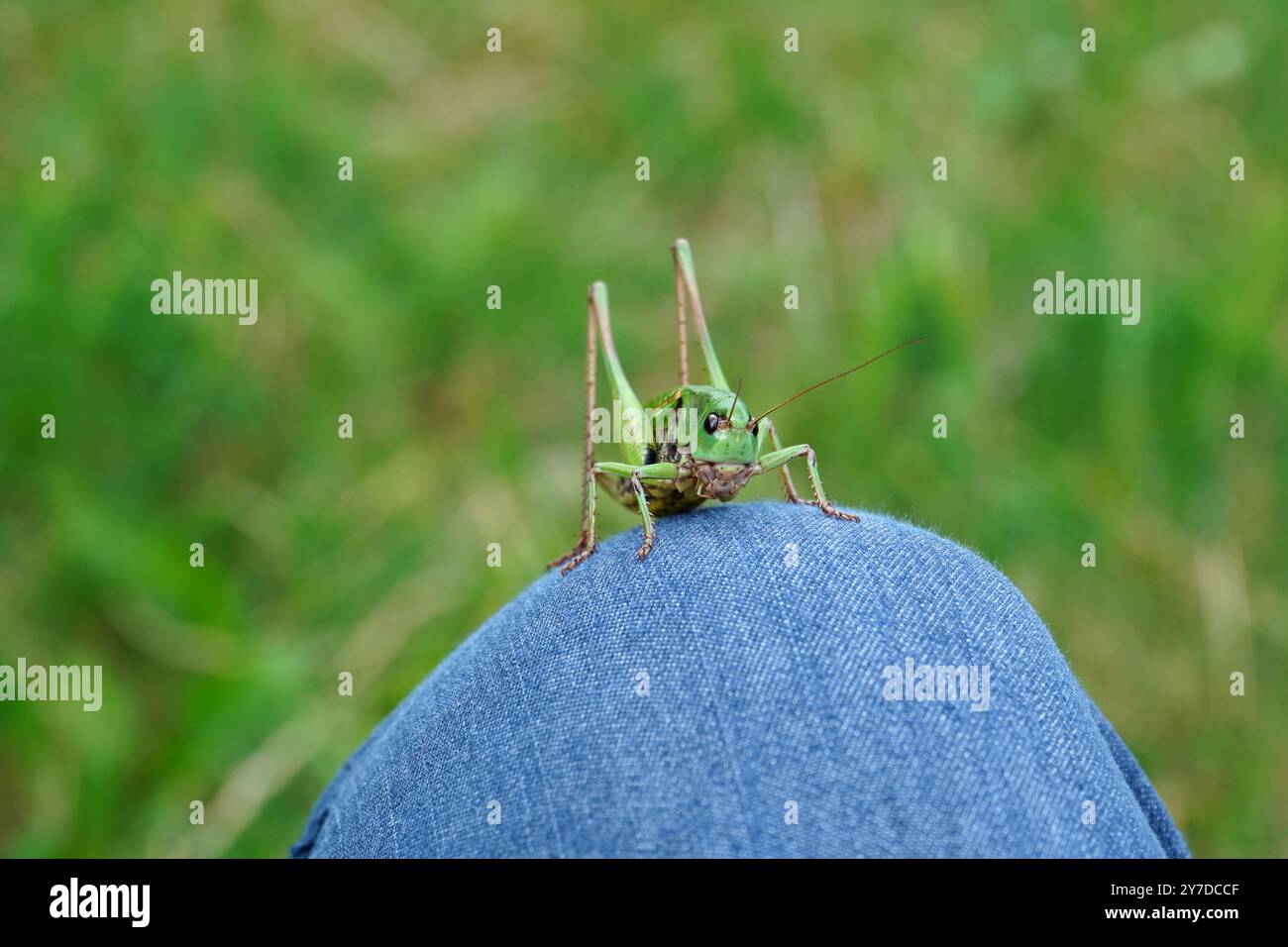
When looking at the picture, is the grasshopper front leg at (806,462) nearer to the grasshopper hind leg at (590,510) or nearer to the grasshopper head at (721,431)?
the grasshopper head at (721,431)

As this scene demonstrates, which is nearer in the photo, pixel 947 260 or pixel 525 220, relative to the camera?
pixel 947 260

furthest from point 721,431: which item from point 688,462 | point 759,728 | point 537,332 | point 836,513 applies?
point 537,332

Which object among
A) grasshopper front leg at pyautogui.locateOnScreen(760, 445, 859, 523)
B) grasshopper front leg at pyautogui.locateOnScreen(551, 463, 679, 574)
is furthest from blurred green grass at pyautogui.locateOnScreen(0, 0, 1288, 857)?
grasshopper front leg at pyautogui.locateOnScreen(551, 463, 679, 574)

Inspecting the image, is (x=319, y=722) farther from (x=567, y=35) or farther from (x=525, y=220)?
(x=567, y=35)

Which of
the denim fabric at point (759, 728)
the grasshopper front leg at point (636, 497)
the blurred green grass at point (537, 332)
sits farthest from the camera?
the blurred green grass at point (537, 332)

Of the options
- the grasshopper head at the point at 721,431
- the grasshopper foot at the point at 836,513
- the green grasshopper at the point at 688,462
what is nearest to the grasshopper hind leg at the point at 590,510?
the green grasshopper at the point at 688,462

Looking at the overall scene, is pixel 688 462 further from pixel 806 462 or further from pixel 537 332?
pixel 537 332

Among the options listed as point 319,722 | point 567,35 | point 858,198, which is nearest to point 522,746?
point 319,722
